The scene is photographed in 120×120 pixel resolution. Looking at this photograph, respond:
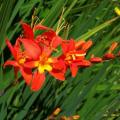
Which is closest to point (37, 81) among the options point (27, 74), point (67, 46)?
point (27, 74)

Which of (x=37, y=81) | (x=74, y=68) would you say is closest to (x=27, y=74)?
(x=37, y=81)

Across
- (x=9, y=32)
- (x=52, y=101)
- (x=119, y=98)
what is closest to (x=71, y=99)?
(x=52, y=101)

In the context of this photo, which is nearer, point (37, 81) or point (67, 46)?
point (37, 81)

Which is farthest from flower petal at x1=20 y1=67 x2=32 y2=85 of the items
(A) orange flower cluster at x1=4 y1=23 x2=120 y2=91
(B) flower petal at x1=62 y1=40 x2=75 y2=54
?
(B) flower petal at x1=62 y1=40 x2=75 y2=54

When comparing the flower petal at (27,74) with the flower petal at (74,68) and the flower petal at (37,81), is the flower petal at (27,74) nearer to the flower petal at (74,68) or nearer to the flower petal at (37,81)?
the flower petal at (37,81)

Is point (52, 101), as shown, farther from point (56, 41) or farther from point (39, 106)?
point (56, 41)

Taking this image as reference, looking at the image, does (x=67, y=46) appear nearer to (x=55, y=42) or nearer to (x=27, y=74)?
(x=55, y=42)
